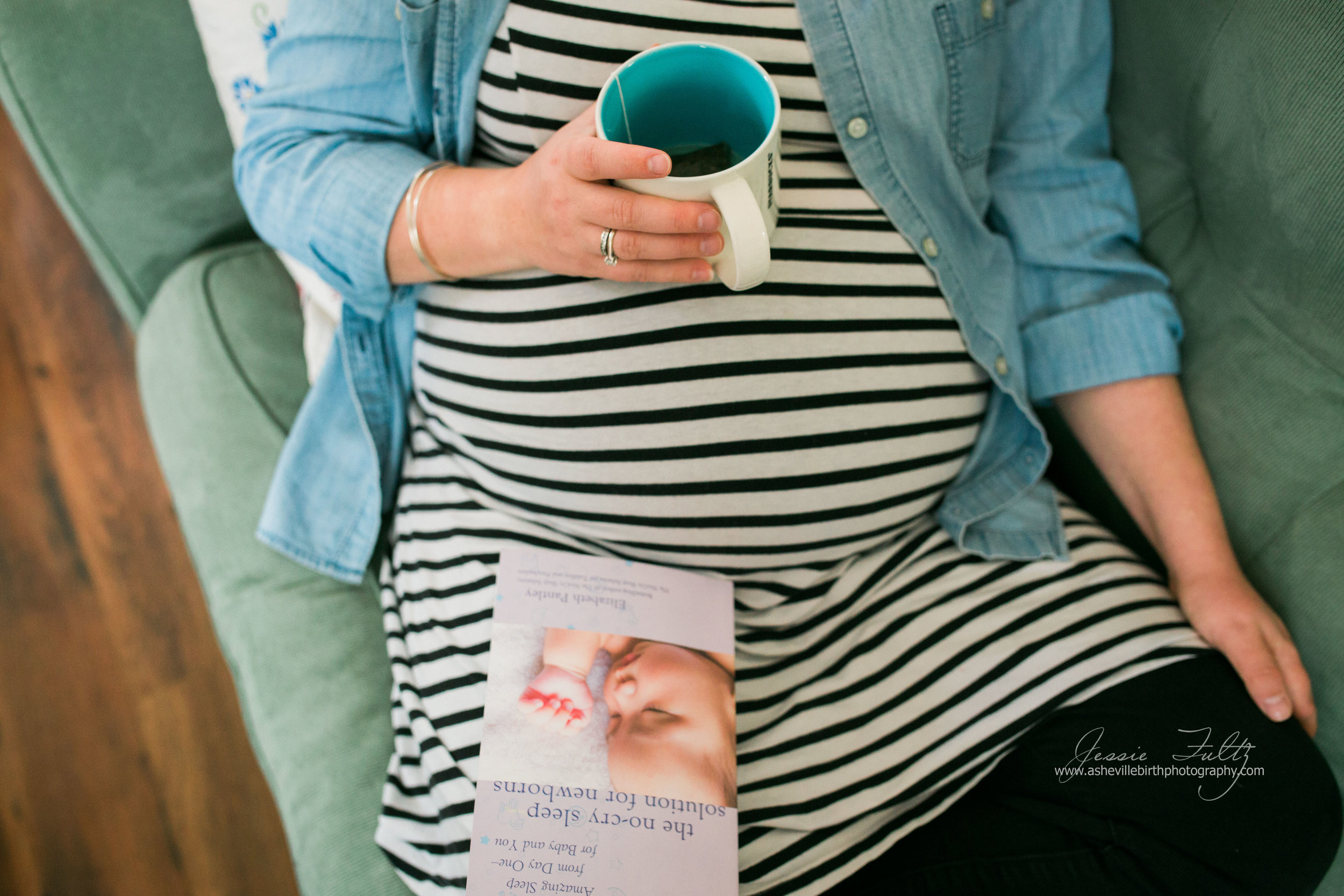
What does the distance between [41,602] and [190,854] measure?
0.50m

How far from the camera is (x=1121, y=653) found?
68cm

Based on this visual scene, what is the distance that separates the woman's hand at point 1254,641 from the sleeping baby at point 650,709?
452mm

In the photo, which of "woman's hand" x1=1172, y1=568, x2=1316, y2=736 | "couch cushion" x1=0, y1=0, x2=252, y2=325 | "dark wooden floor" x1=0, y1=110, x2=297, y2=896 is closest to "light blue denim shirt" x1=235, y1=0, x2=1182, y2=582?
"woman's hand" x1=1172, y1=568, x2=1316, y2=736

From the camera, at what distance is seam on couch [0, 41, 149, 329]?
0.82 meters

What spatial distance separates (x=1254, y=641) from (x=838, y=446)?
412 millimetres

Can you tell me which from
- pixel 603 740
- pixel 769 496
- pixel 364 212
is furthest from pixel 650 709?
pixel 364 212

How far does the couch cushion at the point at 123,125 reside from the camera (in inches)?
32.0

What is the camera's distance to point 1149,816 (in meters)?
0.62

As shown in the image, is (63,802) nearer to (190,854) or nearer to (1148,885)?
(190,854)

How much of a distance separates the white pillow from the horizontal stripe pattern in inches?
8.8

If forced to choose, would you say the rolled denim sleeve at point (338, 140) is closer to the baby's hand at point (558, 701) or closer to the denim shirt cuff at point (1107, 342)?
the baby's hand at point (558, 701)

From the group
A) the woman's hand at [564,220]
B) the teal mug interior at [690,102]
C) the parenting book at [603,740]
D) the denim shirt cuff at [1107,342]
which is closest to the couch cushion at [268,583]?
the parenting book at [603,740]

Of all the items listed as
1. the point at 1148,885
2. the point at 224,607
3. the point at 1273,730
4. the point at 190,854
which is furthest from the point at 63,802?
the point at 1273,730

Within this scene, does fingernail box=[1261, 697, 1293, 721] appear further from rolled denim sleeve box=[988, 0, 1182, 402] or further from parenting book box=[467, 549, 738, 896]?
parenting book box=[467, 549, 738, 896]
